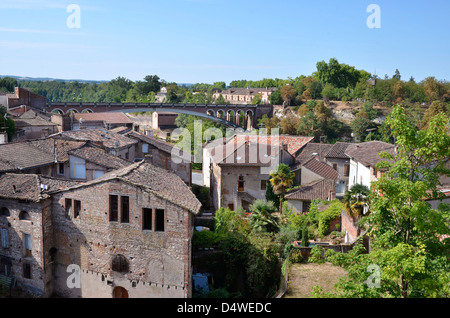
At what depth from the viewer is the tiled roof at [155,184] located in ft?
64.5

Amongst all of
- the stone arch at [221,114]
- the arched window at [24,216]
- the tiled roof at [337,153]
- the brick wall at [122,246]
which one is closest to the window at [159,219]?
the brick wall at [122,246]

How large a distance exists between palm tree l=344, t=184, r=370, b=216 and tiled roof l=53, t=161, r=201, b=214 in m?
9.53

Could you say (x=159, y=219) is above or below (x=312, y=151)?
below

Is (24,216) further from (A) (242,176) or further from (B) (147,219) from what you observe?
(A) (242,176)

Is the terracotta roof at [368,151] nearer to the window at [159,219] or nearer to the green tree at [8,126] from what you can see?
the window at [159,219]

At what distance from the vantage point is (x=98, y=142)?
32750mm

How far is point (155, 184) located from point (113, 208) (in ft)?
6.98

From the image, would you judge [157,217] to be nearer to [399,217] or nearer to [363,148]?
[399,217]

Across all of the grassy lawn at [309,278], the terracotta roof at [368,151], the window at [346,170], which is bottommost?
the grassy lawn at [309,278]

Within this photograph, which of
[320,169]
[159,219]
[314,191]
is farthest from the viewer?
[320,169]

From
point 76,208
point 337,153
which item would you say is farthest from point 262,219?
point 337,153

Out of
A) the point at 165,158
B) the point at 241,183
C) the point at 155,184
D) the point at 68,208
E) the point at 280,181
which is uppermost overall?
the point at 155,184

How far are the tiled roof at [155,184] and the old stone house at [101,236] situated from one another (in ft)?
0.16

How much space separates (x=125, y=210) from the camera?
20.2 meters
